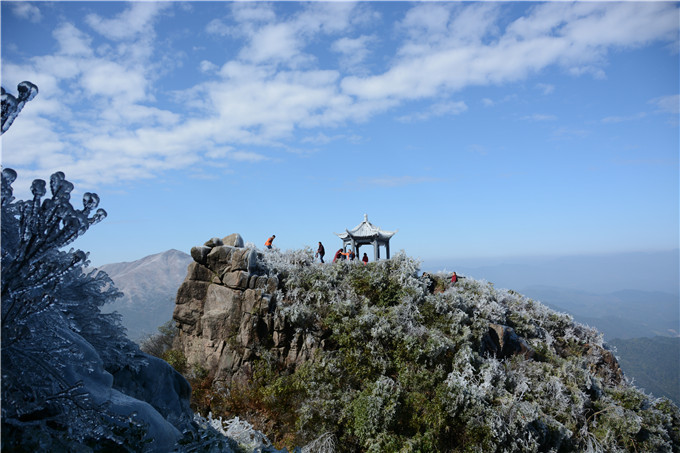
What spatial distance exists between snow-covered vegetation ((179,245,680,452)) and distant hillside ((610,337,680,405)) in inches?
4196

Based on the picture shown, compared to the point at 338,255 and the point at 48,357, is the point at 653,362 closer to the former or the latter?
the point at 338,255

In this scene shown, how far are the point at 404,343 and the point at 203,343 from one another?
299 inches

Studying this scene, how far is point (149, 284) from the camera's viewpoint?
199875 millimetres

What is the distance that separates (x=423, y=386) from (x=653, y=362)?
14812 cm

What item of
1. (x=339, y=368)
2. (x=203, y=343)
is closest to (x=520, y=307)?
(x=339, y=368)

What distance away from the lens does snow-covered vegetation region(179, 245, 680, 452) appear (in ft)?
42.4

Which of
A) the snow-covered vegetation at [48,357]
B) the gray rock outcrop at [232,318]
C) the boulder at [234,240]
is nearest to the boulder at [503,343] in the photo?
the gray rock outcrop at [232,318]

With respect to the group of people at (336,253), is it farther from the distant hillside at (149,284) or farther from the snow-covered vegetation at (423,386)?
the distant hillside at (149,284)

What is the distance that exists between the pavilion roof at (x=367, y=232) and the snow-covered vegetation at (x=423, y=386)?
3.89 m

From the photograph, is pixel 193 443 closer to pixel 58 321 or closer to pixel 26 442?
pixel 26 442

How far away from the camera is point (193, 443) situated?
3.74m

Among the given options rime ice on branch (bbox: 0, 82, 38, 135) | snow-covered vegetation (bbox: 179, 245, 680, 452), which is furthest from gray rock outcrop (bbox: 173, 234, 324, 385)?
rime ice on branch (bbox: 0, 82, 38, 135)

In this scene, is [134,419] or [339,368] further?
[339,368]

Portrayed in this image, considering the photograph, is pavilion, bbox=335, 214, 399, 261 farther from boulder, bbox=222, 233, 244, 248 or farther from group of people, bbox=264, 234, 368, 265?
boulder, bbox=222, 233, 244, 248
